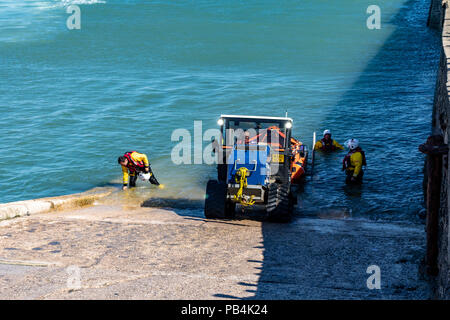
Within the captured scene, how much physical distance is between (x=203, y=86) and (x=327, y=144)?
13561mm

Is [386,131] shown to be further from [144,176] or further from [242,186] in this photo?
[242,186]

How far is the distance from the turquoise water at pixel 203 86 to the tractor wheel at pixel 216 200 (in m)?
3.52

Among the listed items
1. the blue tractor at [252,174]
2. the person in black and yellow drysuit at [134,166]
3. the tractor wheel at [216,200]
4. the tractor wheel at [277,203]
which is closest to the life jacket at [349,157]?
the blue tractor at [252,174]

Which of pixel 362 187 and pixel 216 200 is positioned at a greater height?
pixel 216 200

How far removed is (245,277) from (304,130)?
14630 mm

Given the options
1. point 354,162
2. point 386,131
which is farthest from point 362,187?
point 386,131

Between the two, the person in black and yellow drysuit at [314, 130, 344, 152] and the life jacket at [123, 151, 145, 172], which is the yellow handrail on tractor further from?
the person in black and yellow drysuit at [314, 130, 344, 152]

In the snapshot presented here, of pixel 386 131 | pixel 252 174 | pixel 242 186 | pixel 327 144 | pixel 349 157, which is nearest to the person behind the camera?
pixel 242 186

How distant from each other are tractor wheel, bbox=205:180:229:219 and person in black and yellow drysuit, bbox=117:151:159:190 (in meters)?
3.91

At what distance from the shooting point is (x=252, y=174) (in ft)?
39.9

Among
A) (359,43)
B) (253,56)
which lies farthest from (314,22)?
(253,56)

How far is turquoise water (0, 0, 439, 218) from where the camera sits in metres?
18.6

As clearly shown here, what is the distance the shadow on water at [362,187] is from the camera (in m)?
8.79

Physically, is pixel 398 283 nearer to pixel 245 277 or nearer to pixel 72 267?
pixel 245 277
